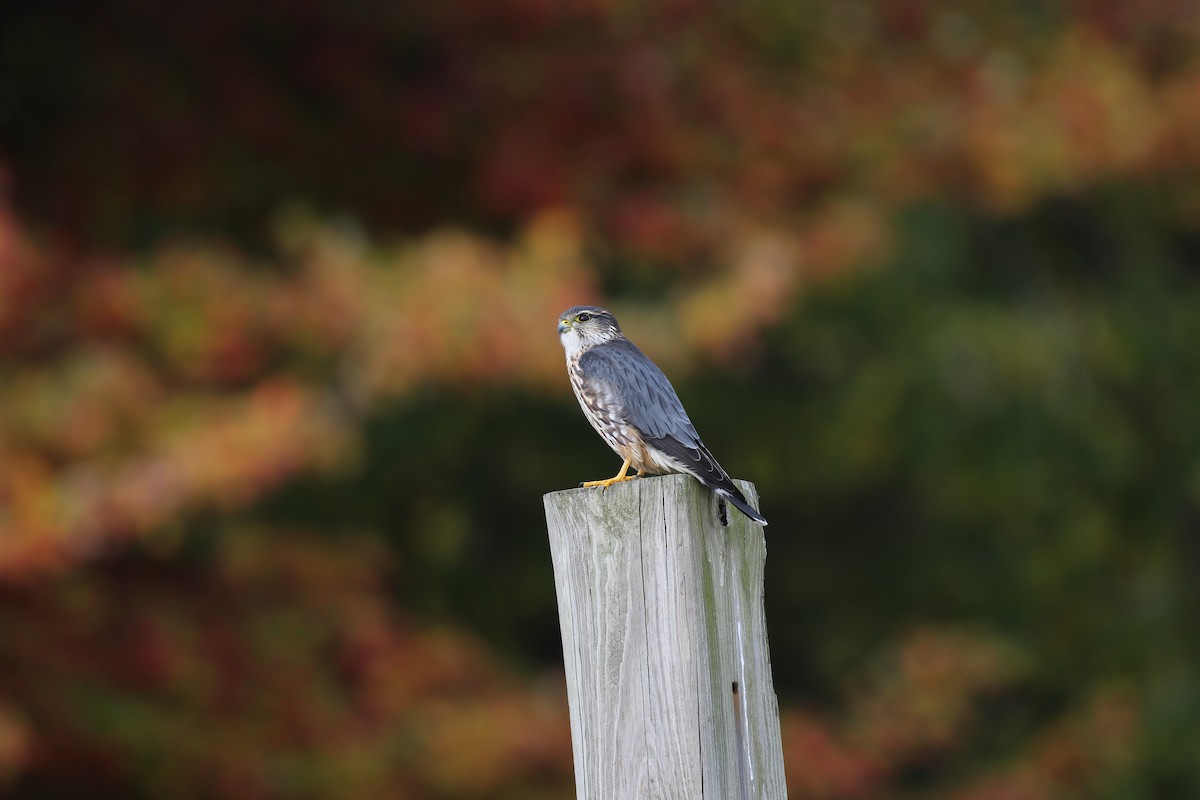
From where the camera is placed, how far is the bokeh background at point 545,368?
241 inches

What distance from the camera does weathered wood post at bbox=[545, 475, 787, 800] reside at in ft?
7.32

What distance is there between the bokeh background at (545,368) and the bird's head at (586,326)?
173 cm

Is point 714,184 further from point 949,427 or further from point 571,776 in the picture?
point 571,776

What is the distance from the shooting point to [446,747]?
6.96m

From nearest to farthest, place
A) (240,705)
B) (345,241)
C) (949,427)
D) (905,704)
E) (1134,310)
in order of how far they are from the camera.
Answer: (345,241) < (240,705) < (905,704) < (949,427) < (1134,310)

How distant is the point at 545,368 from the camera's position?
591 centimetres

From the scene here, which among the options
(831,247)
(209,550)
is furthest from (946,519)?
(209,550)

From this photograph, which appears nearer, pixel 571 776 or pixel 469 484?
pixel 571 776

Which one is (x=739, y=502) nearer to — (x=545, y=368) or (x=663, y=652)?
(x=663, y=652)

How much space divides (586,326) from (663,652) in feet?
6.14

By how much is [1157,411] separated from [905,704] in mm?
2700

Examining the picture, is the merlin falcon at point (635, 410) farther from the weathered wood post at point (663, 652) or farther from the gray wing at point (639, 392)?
the weathered wood post at point (663, 652)

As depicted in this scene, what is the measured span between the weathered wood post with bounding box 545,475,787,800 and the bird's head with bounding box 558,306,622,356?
5.44ft

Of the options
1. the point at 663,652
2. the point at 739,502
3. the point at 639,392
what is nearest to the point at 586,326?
the point at 639,392
